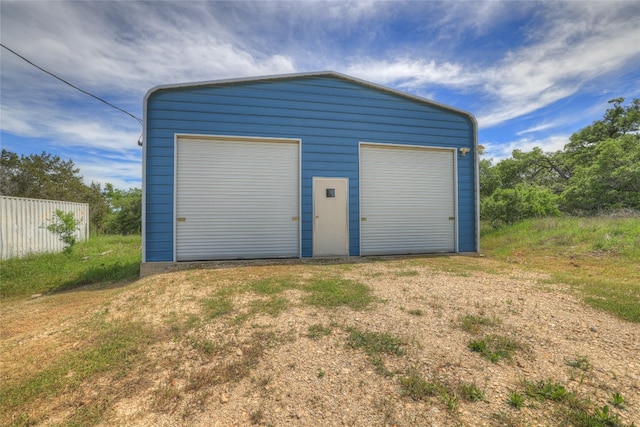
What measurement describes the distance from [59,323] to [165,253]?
2.71m

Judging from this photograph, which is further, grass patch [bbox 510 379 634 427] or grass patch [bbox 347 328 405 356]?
grass patch [bbox 347 328 405 356]

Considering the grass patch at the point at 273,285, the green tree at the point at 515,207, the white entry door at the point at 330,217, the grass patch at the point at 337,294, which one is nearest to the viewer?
the grass patch at the point at 337,294

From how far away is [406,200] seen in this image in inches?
308

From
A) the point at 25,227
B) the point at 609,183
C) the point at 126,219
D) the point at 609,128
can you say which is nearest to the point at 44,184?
the point at 126,219

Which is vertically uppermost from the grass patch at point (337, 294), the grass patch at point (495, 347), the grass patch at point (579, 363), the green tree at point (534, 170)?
the green tree at point (534, 170)

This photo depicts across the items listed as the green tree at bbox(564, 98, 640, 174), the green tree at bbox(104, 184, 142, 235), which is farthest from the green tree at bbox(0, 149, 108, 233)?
the green tree at bbox(564, 98, 640, 174)

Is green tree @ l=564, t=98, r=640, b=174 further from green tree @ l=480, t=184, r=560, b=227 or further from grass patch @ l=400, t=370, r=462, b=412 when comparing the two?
grass patch @ l=400, t=370, r=462, b=412

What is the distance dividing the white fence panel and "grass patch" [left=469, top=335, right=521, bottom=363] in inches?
469

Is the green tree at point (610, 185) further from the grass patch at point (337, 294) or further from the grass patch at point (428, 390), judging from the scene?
the grass patch at point (428, 390)

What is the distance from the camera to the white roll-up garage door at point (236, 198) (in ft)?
21.3

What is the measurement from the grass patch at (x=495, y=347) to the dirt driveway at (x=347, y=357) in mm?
16

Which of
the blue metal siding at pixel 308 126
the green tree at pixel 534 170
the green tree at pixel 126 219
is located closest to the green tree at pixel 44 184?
the green tree at pixel 126 219

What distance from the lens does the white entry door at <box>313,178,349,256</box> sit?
713 centimetres

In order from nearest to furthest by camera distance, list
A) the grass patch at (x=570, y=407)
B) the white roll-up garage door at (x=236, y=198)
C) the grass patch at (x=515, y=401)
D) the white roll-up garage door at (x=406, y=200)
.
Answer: the grass patch at (x=570, y=407) < the grass patch at (x=515, y=401) < the white roll-up garage door at (x=236, y=198) < the white roll-up garage door at (x=406, y=200)
